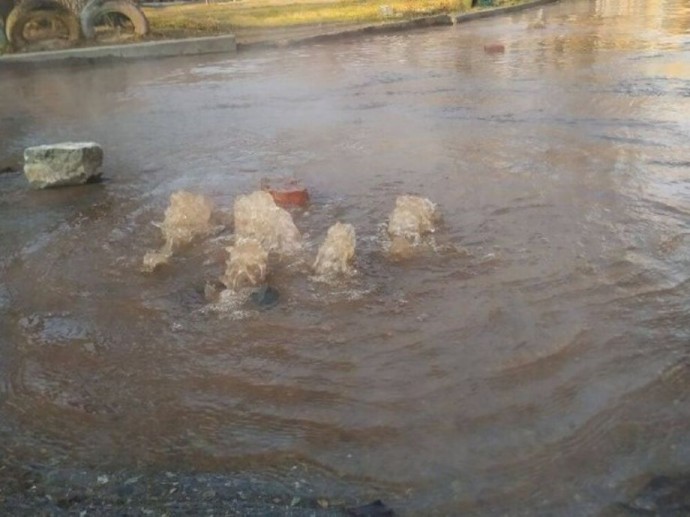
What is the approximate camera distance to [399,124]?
845 cm

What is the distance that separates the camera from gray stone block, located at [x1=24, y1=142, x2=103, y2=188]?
267 inches

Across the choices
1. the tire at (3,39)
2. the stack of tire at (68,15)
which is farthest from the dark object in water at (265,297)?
the tire at (3,39)

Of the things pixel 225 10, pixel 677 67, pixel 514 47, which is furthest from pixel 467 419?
pixel 225 10

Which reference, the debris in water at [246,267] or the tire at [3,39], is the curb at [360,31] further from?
the debris in water at [246,267]

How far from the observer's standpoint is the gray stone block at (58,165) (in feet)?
22.2

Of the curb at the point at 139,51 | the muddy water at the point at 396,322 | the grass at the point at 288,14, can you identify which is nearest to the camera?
the muddy water at the point at 396,322

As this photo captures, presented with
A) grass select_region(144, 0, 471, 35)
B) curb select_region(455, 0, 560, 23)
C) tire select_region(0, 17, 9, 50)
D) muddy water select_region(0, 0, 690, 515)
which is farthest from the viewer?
curb select_region(455, 0, 560, 23)

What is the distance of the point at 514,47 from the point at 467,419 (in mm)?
12839

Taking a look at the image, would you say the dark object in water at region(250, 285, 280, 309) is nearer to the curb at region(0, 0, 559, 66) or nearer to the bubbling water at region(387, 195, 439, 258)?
the bubbling water at region(387, 195, 439, 258)

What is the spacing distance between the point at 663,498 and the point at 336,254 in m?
2.46

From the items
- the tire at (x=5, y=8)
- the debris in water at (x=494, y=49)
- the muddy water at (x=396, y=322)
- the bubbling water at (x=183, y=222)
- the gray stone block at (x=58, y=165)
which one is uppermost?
the tire at (x=5, y=8)

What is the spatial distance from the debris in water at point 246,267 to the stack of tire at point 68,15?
1450cm

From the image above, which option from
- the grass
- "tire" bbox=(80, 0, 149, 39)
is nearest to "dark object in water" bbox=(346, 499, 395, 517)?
"tire" bbox=(80, 0, 149, 39)

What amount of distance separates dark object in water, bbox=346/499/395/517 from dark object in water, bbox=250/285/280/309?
5.62ft
